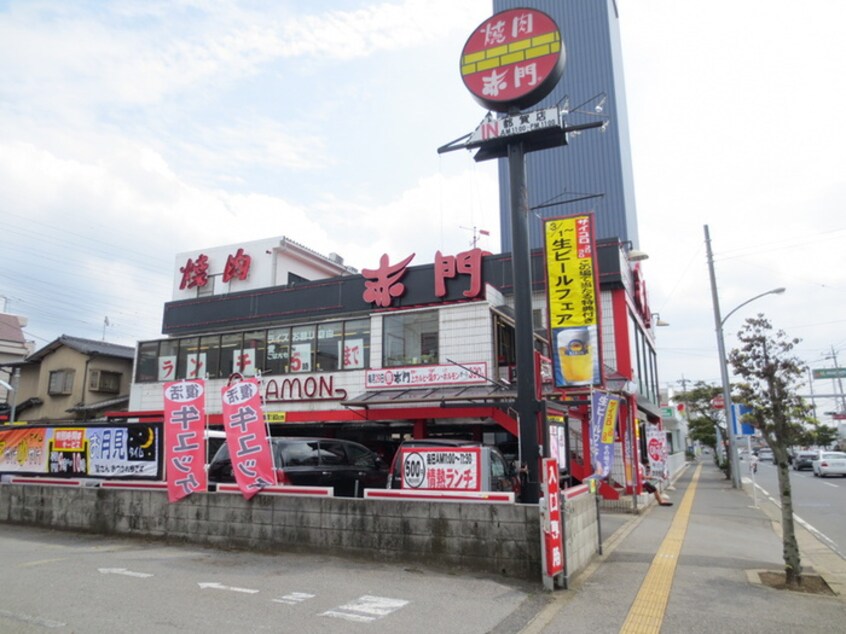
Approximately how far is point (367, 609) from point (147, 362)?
20308 mm

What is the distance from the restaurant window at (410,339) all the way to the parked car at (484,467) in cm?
785

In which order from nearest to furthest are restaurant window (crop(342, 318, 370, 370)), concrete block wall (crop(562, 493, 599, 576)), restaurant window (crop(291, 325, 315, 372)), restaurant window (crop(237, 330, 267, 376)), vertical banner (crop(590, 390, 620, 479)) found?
1. concrete block wall (crop(562, 493, 599, 576))
2. vertical banner (crop(590, 390, 620, 479))
3. restaurant window (crop(342, 318, 370, 370))
4. restaurant window (crop(291, 325, 315, 372))
5. restaurant window (crop(237, 330, 267, 376))

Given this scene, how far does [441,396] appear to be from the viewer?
51.8 feet

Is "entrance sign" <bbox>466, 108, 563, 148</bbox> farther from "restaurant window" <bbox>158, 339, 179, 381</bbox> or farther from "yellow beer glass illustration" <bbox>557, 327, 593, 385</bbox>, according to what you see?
"restaurant window" <bbox>158, 339, 179, 381</bbox>

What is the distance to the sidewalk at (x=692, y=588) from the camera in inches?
228

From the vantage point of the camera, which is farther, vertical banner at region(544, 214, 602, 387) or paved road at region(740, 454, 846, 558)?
vertical banner at region(544, 214, 602, 387)

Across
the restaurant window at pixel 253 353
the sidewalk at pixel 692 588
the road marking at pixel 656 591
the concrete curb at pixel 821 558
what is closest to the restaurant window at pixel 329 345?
the restaurant window at pixel 253 353

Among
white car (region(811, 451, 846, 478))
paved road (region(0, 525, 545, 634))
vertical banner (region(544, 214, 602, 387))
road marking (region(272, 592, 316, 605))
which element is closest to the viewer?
paved road (region(0, 525, 545, 634))

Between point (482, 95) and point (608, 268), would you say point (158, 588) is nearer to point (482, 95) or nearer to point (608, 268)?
point (482, 95)

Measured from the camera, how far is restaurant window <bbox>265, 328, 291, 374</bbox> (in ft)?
68.8

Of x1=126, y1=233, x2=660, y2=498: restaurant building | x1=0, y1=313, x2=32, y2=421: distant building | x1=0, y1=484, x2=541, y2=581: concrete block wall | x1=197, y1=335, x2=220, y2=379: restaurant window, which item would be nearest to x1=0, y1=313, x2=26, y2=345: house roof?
x1=0, y1=313, x2=32, y2=421: distant building

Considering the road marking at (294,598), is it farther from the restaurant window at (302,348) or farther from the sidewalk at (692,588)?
the restaurant window at (302,348)

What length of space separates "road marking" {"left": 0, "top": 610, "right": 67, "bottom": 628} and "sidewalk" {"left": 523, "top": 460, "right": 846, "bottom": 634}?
176 inches

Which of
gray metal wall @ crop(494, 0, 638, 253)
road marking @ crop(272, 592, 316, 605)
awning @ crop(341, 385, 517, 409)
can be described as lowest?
road marking @ crop(272, 592, 316, 605)
